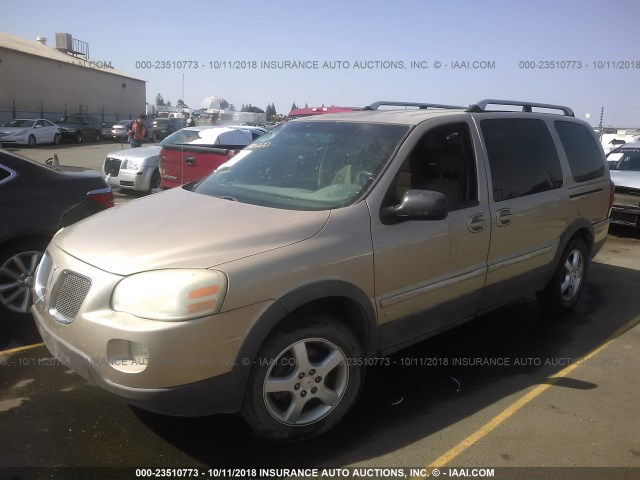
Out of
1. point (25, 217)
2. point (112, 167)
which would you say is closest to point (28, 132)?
point (112, 167)

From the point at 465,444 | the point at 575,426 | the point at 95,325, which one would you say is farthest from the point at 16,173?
the point at 575,426

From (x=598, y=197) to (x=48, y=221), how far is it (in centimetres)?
497

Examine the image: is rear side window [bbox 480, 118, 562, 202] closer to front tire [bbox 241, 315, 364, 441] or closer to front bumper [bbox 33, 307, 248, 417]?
front tire [bbox 241, 315, 364, 441]

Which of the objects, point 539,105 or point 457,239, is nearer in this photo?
point 457,239

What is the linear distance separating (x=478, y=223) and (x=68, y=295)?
2588 mm

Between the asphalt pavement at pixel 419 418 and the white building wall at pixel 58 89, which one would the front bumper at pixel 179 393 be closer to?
the asphalt pavement at pixel 419 418

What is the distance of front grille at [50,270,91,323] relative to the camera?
264 cm

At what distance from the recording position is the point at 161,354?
2.39m

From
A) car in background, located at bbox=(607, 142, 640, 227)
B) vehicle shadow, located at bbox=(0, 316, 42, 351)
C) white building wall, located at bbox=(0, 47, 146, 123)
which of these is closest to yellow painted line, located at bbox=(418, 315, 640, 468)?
vehicle shadow, located at bbox=(0, 316, 42, 351)

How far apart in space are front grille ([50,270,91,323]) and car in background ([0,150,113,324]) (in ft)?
5.72

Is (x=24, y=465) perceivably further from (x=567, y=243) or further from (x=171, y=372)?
(x=567, y=243)

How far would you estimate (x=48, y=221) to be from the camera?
4.40 metres

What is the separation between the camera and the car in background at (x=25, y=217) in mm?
4219

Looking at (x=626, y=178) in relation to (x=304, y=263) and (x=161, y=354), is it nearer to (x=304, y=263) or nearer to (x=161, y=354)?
(x=304, y=263)
